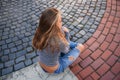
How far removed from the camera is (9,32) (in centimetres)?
395

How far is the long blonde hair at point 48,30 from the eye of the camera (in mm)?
2090

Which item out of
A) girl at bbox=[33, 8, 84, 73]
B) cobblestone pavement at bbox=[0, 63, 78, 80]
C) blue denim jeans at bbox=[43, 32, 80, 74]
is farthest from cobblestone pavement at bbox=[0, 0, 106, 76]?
girl at bbox=[33, 8, 84, 73]

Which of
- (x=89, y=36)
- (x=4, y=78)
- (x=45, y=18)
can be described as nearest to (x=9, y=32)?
(x=4, y=78)

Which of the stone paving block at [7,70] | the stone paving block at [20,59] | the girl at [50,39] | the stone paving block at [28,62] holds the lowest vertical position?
the stone paving block at [7,70]

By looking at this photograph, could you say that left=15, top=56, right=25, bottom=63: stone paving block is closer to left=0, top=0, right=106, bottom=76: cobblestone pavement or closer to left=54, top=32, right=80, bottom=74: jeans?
left=0, top=0, right=106, bottom=76: cobblestone pavement

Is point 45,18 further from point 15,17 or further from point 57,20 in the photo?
point 15,17

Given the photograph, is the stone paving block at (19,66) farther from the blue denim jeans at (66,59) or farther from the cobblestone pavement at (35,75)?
the blue denim jeans at (66,59)

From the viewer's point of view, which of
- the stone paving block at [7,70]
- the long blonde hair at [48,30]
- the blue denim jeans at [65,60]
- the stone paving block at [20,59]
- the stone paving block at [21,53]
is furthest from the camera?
the stone paving block at [21,53]

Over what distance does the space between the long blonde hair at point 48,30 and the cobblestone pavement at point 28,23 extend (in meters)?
1.10

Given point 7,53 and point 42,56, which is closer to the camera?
point 42,56

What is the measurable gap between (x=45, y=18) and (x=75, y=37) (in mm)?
1574

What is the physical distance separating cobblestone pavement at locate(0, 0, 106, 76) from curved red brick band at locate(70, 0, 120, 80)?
0.19m

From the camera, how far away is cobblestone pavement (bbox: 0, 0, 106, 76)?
336 cm

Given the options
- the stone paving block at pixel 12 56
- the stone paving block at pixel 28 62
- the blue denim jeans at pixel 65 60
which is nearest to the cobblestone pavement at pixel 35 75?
the stone paving block at pixel 28 62
